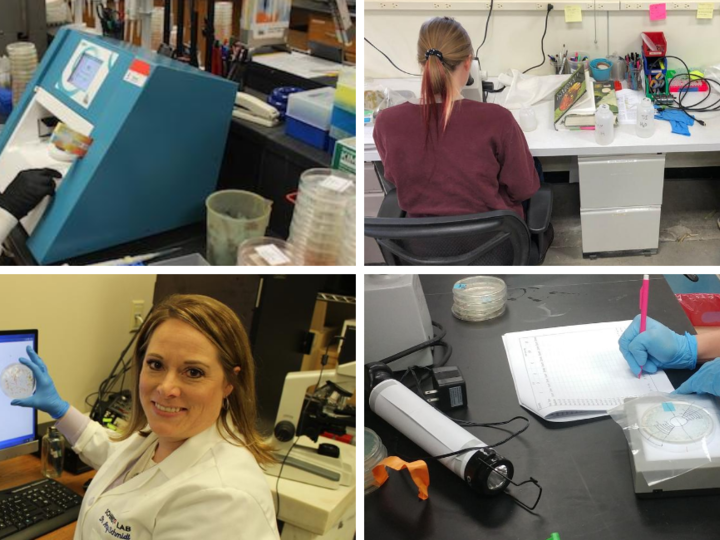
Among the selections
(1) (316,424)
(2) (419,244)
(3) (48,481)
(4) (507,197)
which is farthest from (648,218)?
(3) (48,481)

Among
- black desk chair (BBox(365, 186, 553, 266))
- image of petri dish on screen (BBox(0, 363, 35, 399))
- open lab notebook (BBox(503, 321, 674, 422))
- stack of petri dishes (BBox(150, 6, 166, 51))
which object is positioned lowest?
image of petri dish on screen (BBox(0, 363, 35, 399))

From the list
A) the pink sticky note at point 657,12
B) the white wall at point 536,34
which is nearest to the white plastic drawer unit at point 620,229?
the white wall at point 536,34

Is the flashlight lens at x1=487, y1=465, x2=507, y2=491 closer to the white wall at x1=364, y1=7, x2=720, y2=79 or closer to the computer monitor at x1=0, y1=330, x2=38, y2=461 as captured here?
the computer monitor at x1=0, y1=330, x2=38, y2=461

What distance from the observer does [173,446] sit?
1.34 meters

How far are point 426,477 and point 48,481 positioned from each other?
1000 mm

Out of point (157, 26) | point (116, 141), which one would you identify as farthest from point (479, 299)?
point (157, 26)

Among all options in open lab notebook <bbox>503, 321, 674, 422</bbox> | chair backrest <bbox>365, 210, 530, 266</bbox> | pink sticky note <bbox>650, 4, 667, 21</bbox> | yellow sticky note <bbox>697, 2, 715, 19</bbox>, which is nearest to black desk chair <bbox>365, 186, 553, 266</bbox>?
chair backrest <bbox>365, 210, 530, 266</bbox>

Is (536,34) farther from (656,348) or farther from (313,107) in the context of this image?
(656,348)

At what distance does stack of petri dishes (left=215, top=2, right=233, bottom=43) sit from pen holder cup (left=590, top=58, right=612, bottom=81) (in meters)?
1.55

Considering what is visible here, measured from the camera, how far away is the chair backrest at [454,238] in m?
1.60

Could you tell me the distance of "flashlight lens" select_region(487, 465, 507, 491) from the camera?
119cm

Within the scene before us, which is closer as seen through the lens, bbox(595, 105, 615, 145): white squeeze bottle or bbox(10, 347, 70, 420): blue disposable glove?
bbox(10, 347, 70, 420): blue disposable glove

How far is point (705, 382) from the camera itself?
135cm

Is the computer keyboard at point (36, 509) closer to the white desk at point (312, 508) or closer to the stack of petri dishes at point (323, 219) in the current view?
the white desk at point (312, 508)
